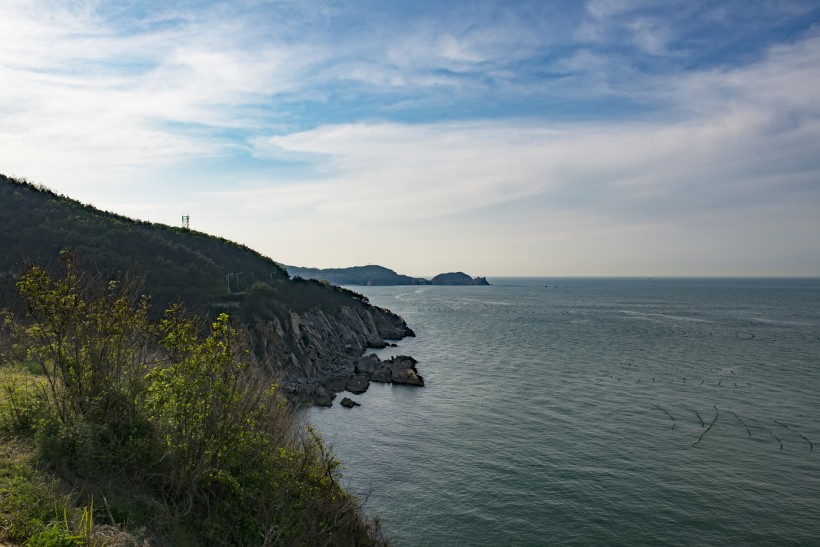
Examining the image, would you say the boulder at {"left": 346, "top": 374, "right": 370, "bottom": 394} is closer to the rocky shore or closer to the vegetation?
the rocky shore

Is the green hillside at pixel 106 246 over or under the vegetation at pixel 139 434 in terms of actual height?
over

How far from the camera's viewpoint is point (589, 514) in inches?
1192

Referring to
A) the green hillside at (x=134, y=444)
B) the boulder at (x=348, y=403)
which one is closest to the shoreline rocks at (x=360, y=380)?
the boulder at (x=348, y=403)

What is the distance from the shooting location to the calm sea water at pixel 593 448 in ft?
96.3

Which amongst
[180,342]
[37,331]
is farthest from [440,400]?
[37,331]

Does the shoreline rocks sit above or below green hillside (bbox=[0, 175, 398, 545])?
below

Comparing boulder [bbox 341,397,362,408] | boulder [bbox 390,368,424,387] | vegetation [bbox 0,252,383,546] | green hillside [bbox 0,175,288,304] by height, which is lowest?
boulder [bbox 341,397,362,408]

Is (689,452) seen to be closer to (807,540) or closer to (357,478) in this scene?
(807,540)

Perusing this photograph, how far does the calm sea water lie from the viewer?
29.3 meters

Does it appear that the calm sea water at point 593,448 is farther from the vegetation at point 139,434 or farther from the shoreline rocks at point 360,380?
the vegetation at point 139,434

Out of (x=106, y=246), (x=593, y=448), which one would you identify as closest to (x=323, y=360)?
(x=106, y=246)

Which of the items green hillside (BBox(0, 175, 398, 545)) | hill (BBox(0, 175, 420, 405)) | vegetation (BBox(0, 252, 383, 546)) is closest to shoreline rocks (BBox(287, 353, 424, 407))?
hill (BBox(0, 175, 420, 405))

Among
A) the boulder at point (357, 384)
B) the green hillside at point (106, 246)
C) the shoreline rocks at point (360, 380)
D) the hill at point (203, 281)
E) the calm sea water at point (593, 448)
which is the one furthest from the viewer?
the green hillside at point (106, 246)

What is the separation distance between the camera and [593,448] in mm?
40625
